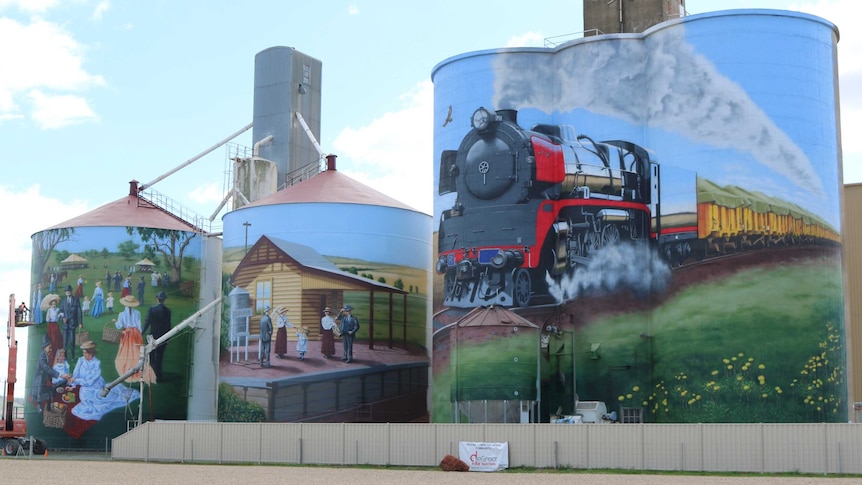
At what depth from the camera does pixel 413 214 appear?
217 ft

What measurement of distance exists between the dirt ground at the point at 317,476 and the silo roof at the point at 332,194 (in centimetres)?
1966

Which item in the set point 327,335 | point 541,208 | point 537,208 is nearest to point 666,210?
point 541,208

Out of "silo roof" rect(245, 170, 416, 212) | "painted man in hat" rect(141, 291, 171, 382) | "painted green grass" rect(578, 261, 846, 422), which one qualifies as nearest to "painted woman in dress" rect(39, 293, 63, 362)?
"painted man in hat" rect(141, 291, 171, 382)

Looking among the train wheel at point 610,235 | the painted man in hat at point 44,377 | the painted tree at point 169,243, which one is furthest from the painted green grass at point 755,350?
the painted man in hat at point 44,377

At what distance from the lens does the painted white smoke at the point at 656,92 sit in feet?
166

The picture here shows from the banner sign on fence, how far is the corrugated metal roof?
33.8 metres

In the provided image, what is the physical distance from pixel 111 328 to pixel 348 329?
16552mm

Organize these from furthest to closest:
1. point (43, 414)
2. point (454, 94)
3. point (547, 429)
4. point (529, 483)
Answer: point (43, 414) < point (454, 94) < point (547, 429) < point (529, 483)

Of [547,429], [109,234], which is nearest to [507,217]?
[547,429]

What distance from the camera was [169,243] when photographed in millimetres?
71875

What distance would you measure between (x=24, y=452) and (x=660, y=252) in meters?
36.2

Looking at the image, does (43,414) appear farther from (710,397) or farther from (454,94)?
(710,397)

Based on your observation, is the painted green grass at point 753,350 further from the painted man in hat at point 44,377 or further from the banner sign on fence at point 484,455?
the painted man in hat at point 44,377

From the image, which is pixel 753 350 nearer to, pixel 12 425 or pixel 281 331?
pixel 281 331
